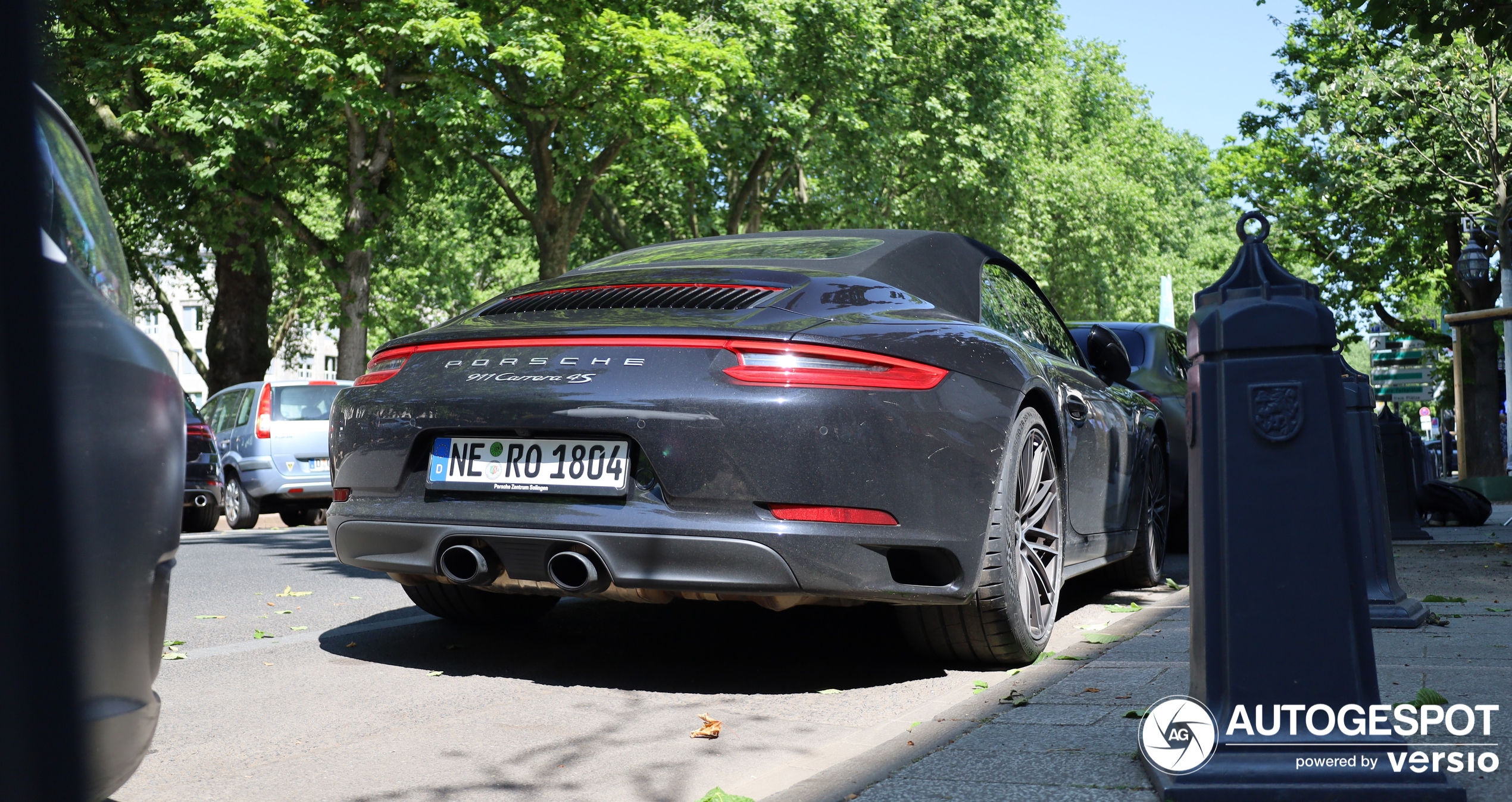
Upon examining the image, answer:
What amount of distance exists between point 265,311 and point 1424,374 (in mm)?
26479

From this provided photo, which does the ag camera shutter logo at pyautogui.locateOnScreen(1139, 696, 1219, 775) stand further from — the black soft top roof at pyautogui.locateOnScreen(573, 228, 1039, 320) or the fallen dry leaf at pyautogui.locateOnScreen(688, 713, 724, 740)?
the black soft top roof at pyautogui.locateOnScreen(573, 228, 1039, 320)

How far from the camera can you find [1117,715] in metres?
3.32

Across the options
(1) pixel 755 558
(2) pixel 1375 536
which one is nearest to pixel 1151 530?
(2) pixel 1375 536

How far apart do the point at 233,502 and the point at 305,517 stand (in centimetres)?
161

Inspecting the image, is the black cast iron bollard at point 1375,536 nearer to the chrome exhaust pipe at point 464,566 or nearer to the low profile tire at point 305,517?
the chrome exhaust pipe at point 464,566

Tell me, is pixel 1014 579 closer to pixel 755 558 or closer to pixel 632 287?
pixel 755 558

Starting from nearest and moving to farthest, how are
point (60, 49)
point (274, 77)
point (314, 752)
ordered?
point (60, 49), point (314, 752), point (274, 77)

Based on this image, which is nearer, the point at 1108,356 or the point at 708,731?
the point at 708,731

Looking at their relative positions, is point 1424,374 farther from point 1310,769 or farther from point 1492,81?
point 1310,769

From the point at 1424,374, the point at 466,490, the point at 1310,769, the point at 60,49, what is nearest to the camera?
the point at 60,49

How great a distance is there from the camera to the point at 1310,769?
2.47 metres

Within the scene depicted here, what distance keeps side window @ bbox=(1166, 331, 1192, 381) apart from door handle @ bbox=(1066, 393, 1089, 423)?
4.08m

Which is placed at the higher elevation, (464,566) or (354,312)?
(354,312)

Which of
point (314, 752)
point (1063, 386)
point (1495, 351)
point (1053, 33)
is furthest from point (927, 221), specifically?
point (314, 752)
